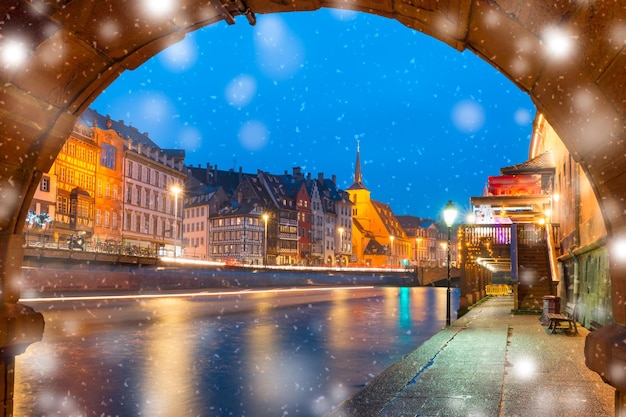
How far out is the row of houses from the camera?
218 feet

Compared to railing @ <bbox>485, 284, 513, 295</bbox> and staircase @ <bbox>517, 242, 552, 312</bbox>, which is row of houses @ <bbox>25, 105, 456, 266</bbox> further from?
staircase @ <bbox>517, 242, 552, 312</bbox>

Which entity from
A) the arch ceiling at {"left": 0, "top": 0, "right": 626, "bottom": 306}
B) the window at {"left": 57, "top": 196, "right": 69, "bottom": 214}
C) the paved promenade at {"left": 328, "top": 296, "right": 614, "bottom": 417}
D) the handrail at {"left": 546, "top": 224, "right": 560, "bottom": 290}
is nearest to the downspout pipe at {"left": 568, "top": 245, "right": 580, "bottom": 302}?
the handrail at {"left": 546, "top": 224, "right": 560, "bottom": 290}

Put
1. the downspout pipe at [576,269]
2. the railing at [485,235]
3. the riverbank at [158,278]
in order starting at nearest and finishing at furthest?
the downspout pipe at [576,269], the railing at [485,235], the riverbank at [158,278]

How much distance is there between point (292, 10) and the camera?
5.12 m

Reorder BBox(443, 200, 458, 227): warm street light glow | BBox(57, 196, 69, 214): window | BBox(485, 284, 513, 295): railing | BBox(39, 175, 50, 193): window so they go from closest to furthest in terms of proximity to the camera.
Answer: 1. BBox(443, 200, 458, 227): warm street light glow
2. BBox(39, 175, 50, 193): window
3. BBox(485, 284, 513, 295): railing
4. BBox(57, 196, 69, 214): window

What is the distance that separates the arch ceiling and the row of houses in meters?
46.7

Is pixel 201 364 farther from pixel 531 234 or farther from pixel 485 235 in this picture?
pixel 485 235

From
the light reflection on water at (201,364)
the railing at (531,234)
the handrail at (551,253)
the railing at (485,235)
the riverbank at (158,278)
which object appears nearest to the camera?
the light reflection on water at (201,364)

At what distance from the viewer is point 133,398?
37.9ft

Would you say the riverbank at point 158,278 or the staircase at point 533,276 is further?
the riverbank at point 158,278

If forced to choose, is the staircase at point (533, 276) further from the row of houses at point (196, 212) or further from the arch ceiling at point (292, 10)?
the row of houses at point (196, 212)

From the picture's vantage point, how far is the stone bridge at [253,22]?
12.2ft

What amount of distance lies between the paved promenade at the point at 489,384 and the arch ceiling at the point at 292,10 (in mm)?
4551

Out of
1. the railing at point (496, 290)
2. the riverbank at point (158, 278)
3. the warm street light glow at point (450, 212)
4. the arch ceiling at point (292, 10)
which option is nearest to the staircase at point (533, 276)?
the warm street light glow at point (450, 212)
